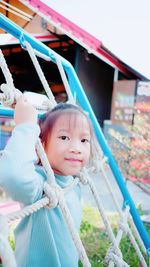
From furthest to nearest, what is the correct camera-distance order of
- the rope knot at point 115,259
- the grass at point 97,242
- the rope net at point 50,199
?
the grass at point 97,242, the rope knot at point 115,259, the rope net at point 50,199

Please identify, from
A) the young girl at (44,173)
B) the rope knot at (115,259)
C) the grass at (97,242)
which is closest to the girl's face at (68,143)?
the young girl at (44,173)

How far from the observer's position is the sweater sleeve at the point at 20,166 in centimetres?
50

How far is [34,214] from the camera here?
65cm

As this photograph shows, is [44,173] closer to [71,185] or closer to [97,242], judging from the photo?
[71,185]

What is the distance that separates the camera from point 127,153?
254 centimetres

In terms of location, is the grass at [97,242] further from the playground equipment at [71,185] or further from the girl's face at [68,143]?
the girl's face at [68,143]

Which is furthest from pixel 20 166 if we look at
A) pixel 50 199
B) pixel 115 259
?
pixel 115 259

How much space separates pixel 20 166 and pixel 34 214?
0.59ft

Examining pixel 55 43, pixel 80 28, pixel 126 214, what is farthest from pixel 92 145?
pixel 55 43

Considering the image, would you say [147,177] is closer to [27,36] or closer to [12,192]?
[27,36]

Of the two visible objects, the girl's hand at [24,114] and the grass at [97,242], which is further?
the grass at [97,242]

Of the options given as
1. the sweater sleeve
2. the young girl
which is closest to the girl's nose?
the young girl

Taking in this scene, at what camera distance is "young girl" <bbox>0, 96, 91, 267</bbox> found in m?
0.56

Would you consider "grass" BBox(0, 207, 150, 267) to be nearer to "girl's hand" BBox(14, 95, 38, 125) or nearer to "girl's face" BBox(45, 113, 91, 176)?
"girl's face" BBox(45, 113, 91, 176)
